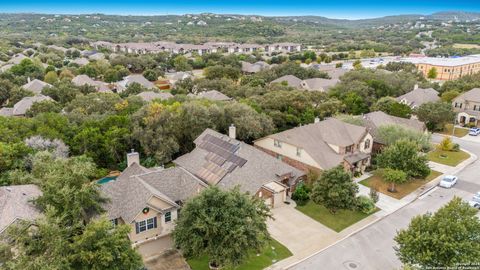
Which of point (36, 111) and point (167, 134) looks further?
point (36, 111)

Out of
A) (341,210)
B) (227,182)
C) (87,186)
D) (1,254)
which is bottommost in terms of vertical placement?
(341,210)

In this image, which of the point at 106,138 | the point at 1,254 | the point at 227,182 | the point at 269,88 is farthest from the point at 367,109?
the point at 1,254

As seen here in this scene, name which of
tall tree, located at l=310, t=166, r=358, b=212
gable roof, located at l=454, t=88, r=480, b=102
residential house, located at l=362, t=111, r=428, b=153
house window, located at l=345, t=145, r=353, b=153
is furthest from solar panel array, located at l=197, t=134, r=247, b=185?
gable roof, located at l=454, t=88, r=480, b=102

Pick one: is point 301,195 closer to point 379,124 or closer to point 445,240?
point 445,240

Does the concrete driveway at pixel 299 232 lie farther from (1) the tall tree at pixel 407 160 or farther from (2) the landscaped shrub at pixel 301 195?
(1) the tall tree at pixel 407 160

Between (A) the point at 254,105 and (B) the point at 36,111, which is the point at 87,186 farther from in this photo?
(B) the point at 36,111

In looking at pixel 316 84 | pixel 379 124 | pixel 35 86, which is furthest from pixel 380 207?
pixel 35 86

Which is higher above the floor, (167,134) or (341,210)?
(167,134)

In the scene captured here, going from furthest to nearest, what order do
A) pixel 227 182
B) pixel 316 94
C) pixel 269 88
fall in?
pixel 269 88
pixel 316 94
pixel 227 182
